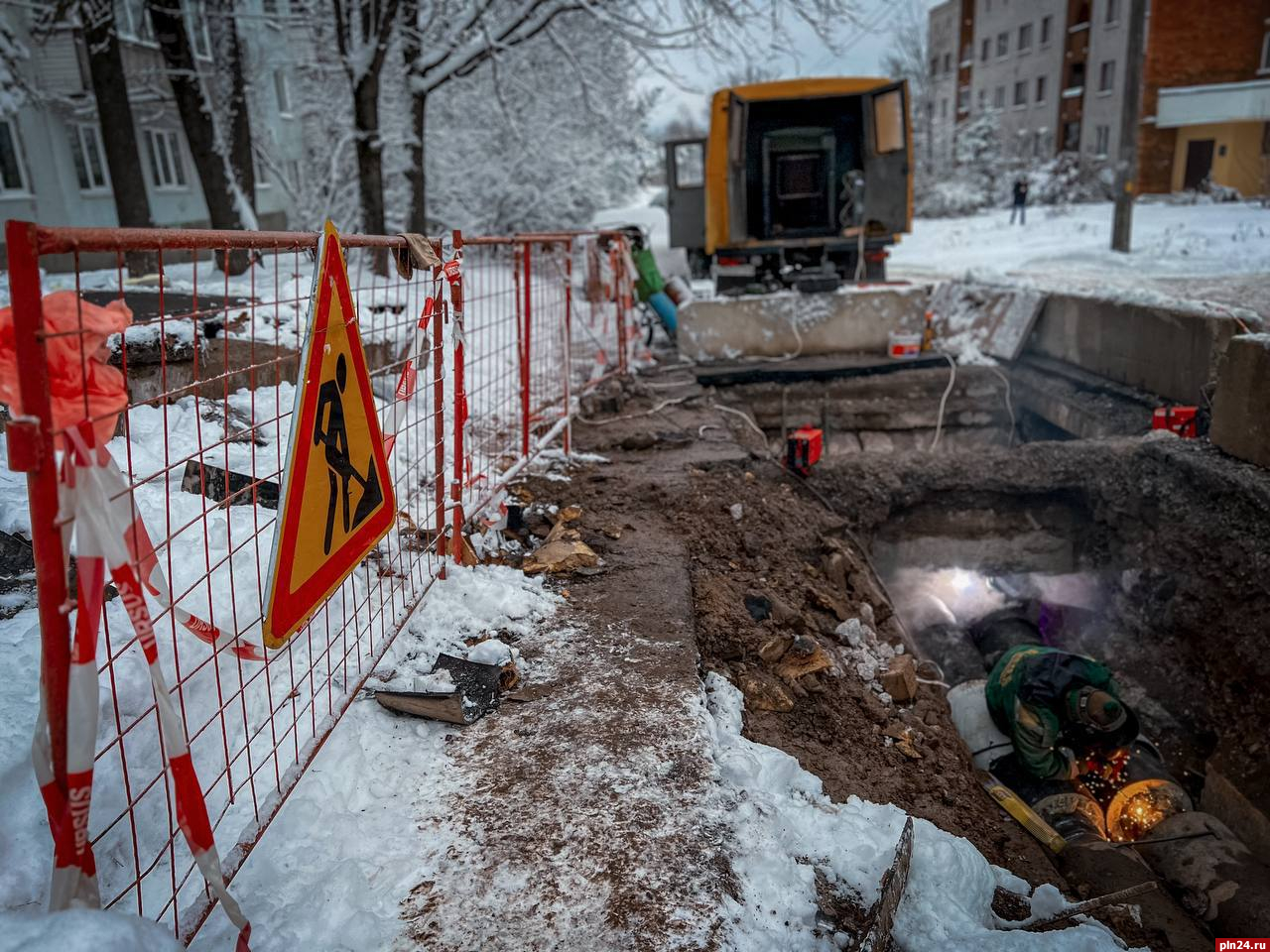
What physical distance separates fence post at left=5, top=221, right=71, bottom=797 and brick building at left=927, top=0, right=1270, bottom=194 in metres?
23.6

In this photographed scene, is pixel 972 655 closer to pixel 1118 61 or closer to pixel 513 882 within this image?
pixel 513 882

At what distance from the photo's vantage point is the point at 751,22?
1177 centimetres

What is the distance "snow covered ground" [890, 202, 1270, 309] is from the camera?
12.3 metres

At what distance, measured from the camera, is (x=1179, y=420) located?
609 centimetres

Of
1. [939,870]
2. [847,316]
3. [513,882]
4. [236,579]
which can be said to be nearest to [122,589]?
[513,882]

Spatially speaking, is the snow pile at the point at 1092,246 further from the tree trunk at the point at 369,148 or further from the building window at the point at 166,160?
the building window at the point at 166,160

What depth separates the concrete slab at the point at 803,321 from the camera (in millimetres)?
9164

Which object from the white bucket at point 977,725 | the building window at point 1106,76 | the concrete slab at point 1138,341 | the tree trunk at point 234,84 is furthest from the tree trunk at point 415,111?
the building window at point 1106,76

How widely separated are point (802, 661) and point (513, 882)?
6.01ft

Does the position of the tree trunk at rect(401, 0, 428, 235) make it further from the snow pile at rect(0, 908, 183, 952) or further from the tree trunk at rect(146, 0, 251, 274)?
the snow pile at rect(0, 908, 183, 952)

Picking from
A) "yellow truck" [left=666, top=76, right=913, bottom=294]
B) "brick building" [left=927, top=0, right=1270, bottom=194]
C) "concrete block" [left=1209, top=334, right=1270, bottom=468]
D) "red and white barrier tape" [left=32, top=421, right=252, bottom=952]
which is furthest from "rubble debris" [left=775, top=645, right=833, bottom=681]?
"brick building" [left=927, top=0, right=1270, bottom=194]

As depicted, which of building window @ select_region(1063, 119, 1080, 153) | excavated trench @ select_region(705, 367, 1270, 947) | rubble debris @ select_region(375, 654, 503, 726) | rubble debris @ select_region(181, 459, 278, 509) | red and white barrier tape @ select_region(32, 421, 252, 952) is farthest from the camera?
building window @ select_region(1063, 119, 1080, 153)

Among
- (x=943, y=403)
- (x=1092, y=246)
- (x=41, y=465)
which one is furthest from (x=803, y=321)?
(x=1092, y=246)

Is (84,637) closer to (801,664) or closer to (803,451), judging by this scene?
(801,664)
